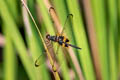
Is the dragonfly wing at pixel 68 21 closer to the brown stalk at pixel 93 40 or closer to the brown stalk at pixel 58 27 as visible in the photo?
the brown stalk at pixel 58 27

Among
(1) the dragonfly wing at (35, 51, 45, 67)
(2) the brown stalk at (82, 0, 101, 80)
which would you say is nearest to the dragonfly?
(1) the dragonfly wing at (35, 51, 45, 67)

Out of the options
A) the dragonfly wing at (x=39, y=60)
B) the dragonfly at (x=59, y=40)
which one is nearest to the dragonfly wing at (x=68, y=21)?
the dragonfly at (x=59, y=40)

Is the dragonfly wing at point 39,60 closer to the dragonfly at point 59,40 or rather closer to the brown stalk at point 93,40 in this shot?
the dragonfly at point 59,40

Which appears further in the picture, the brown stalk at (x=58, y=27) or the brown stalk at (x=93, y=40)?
the brown stalk at (x=93, y=40)

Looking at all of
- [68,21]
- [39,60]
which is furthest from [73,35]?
[39,60]

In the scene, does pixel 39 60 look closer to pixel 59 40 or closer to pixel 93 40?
pixel 59 40

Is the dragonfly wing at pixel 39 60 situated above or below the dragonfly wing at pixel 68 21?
below

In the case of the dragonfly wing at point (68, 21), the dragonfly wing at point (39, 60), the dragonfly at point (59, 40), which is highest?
the dragonfly wing at point (68, 21)

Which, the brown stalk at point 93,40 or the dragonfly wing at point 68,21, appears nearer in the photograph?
the dragonfly wing at point 68,21

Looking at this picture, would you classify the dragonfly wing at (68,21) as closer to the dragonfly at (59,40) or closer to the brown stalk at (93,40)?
the dragonfly at (59,40)

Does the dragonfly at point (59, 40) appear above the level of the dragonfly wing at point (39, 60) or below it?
above

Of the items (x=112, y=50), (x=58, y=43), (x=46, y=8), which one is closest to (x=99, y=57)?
(x=112, y=50)

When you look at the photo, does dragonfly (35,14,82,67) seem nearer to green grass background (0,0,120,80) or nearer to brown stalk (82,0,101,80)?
green grass background (0,0,120,80)
